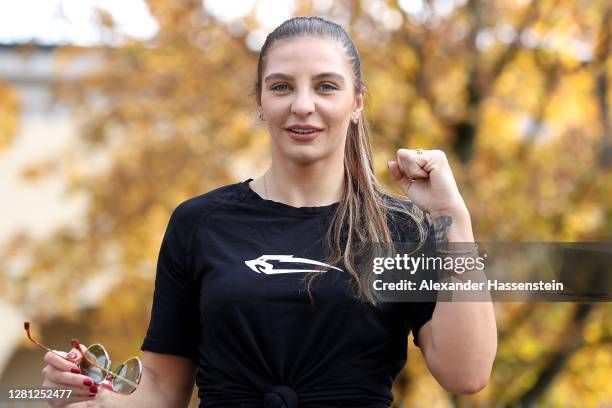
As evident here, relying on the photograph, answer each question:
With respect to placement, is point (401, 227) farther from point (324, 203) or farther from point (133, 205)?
point (133, 205)

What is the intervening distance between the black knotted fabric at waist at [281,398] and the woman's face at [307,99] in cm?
57

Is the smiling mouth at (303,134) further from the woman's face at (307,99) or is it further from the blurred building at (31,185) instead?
the blurred building at (31,185)

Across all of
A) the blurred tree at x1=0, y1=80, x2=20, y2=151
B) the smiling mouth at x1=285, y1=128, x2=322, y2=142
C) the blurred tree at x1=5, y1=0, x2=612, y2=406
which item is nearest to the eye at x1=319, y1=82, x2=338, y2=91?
the smiling mouth at x1=285, y1=128, x2=322, y2=142

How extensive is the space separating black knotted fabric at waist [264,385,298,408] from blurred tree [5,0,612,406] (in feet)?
21.7

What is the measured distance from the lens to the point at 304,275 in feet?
7.70

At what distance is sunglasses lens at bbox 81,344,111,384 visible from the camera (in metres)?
2.38

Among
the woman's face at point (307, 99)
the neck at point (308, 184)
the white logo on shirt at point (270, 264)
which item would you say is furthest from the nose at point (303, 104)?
the white logo on shirt at point (270, 264)

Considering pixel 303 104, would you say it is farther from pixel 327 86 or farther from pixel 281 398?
pixel 281 398

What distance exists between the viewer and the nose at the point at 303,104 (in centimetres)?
237

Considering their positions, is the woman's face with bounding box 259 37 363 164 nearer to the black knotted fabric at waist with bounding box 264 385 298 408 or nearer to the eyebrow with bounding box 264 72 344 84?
the eyebrow with bounding box 264 72 344 84

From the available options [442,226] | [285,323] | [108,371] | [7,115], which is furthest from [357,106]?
[7,115]

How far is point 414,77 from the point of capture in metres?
9.49

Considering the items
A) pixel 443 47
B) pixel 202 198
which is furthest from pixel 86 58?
pixel 202 198

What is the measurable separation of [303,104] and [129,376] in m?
0.78
